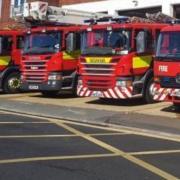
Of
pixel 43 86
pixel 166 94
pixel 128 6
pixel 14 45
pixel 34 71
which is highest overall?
pixel 128 6

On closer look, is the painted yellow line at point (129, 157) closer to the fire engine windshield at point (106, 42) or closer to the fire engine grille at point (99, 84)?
the fire engine grille at point (99, 84)

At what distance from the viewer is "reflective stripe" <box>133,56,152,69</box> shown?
17.6 metres

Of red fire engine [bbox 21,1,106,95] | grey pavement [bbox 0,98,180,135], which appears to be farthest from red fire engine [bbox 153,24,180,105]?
red fire engine [bbox 21,1,106,95]

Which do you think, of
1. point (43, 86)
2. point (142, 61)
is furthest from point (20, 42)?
point (142, 61)

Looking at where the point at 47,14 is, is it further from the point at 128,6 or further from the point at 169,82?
the point at 128,6

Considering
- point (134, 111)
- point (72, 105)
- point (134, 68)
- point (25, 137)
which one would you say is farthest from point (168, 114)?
point (25, 137)

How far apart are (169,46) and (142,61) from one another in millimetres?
2195

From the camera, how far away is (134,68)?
17.7 m

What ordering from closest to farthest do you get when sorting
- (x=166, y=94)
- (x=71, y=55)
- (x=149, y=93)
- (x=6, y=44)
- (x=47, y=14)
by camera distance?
Result: 1. (x=166, y=94)
2. (x=149, y=93)
3. (x=71, y=55)
4. (x=47, y=14)
5. (x=6, y=44)

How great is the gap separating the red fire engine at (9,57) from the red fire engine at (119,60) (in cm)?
517

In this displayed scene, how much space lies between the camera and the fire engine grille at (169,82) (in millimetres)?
15502

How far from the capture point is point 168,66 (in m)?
15.6

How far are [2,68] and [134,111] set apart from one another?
7.75m

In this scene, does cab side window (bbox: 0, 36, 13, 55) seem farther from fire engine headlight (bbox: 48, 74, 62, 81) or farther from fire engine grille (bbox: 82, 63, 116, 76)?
fire engine grille (bbox: 82, 63, 116, 76)
